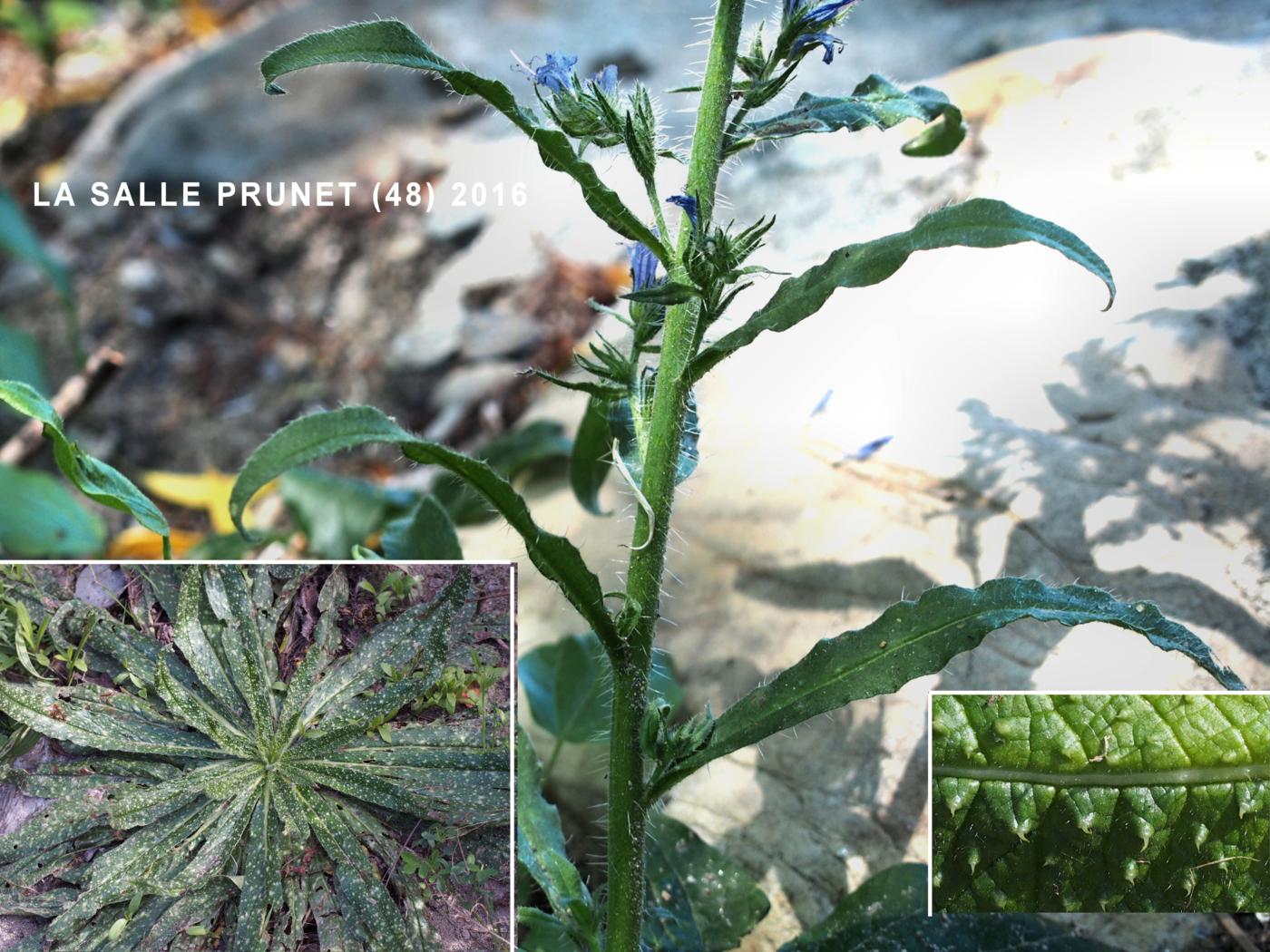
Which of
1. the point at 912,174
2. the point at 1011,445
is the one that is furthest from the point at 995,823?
the point at 912,174

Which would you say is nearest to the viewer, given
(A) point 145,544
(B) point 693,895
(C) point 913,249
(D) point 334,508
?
(C) point 913,249

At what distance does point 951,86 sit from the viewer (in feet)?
5.35

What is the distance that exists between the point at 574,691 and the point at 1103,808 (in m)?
0.49

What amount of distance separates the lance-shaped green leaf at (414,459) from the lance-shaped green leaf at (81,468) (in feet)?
0.53

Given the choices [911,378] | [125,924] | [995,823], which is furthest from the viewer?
[911,378]

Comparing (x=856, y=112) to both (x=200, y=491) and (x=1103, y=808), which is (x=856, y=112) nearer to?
(x=1103, y=808)

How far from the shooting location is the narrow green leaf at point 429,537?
1072 millimetres

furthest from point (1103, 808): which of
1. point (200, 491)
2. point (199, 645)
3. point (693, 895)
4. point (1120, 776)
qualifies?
point (200, 491)

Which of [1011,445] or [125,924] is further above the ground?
[1011,445]

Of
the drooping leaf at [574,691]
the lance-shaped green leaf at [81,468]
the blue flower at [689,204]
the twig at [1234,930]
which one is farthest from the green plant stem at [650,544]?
the twig at [1234,930]

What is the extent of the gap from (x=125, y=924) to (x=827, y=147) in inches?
51.7

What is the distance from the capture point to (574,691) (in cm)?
117

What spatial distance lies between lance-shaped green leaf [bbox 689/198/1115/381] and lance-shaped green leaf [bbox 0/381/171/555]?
442 mm

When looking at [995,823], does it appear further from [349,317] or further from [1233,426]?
[349,317]
